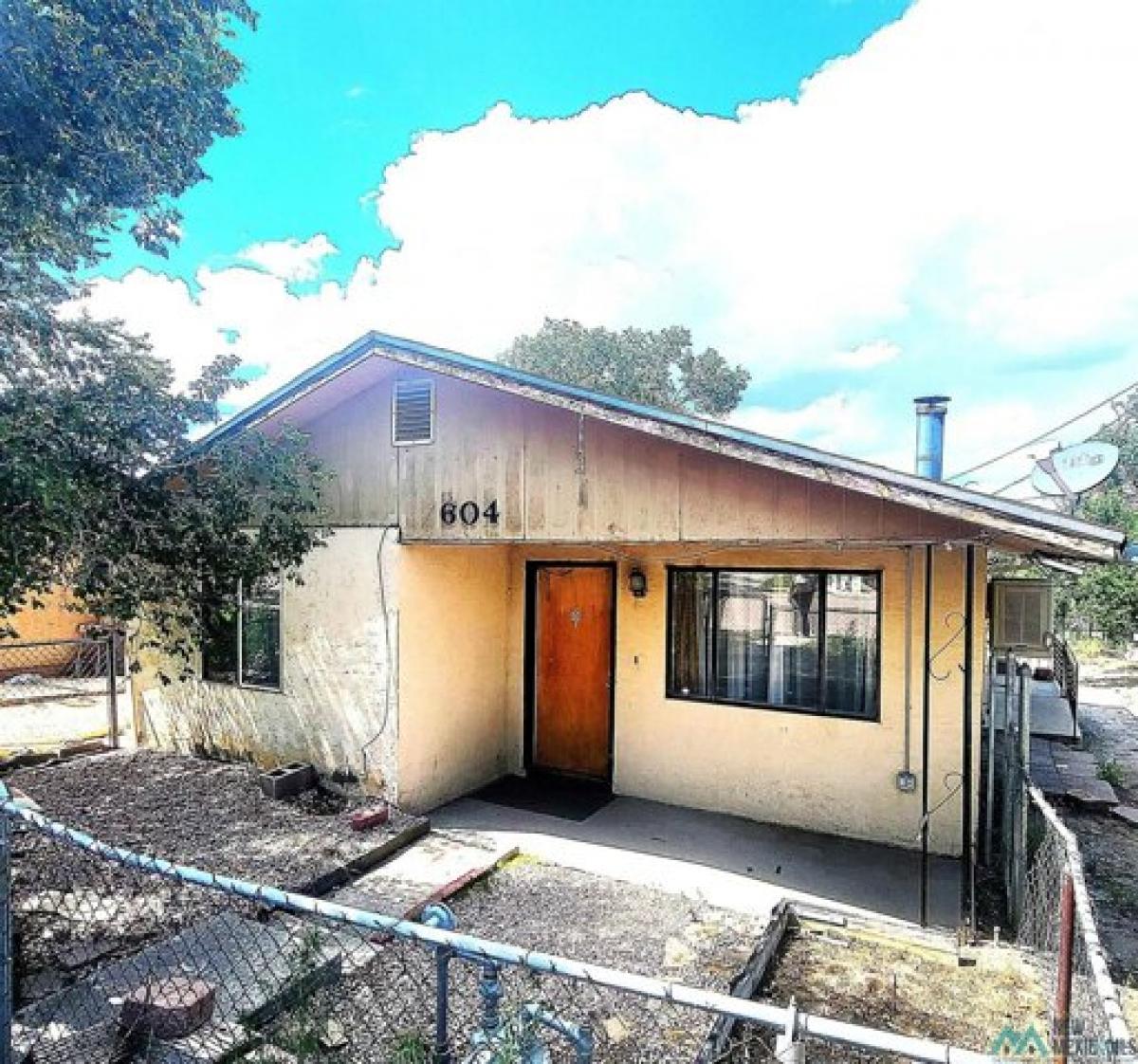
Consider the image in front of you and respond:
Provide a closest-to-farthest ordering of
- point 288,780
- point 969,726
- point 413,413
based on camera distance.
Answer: point 969,726, point 413,413, point 288,780

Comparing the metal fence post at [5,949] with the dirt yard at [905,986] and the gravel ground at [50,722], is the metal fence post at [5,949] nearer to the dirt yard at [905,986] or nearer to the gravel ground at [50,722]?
the dirt yard at [905,986]

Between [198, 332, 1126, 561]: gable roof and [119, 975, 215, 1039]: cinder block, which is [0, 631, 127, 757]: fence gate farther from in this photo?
[119, 975, 215, 1039]: cinder block

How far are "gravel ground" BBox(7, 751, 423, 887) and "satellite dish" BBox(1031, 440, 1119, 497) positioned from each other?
29.7ft

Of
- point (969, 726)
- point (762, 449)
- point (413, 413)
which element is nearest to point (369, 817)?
point (413, 413)

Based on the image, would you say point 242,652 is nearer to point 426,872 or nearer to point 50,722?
point 426,872

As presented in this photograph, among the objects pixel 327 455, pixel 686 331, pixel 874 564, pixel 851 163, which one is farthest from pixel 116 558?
pixel 686 331

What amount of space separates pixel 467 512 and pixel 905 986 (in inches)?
195

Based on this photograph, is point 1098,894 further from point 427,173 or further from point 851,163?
point 427,173

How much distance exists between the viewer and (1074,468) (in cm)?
939

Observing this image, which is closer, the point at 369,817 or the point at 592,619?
the point at 369,817

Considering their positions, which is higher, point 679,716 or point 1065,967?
point 1065,967

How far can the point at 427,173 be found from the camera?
1228cm

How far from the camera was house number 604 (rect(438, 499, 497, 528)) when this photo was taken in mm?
6699

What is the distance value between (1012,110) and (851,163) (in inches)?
78.5
